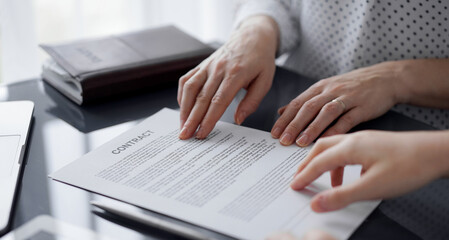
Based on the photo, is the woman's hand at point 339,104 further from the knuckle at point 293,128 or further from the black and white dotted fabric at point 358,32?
the black and white dotted fabric at point 358,32

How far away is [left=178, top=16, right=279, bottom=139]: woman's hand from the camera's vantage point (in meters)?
0.76

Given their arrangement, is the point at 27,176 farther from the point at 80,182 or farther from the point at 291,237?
the point at 291,237

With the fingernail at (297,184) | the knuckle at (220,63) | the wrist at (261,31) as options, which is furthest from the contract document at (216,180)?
the wrist at (261,31)

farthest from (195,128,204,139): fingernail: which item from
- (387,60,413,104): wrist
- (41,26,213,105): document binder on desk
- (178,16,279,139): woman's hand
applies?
(387,60,413,104): wrist

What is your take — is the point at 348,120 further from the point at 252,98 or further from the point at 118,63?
the point at 118,63

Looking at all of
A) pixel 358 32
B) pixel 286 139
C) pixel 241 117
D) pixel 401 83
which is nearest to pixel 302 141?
pixel 286 139

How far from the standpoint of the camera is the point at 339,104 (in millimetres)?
755

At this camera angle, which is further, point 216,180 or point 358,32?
point 358,32

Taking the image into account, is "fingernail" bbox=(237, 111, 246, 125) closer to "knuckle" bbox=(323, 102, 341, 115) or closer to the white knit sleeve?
"knuckle" bbox=(323, 102, 341, 115)

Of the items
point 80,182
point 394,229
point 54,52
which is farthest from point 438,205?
point 54,52

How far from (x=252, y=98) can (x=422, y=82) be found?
0.30 meters

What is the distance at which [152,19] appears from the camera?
6.57 ft

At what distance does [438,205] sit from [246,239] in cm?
25

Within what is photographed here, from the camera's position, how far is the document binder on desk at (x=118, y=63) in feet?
2.78
